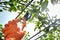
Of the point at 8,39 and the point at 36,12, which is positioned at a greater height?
the point at 8,39

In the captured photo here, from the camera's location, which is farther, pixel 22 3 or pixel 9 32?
pixel 22 3

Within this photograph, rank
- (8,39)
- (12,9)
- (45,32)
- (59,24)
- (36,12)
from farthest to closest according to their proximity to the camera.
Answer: (45,32) → (59,24) → (12,9) → (36,12) → (8,39)

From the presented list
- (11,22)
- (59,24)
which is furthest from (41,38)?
(11,22)

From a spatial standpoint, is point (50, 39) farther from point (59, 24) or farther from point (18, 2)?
point (18, 2)

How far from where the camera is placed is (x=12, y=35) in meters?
0.43

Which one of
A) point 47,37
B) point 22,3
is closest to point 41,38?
point 47,37

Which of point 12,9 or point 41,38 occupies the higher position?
point 12,9

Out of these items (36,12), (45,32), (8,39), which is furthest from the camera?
(45,32)

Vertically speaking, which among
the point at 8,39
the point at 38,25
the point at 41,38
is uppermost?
the point at 8,39

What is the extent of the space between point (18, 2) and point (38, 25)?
57 centimetres

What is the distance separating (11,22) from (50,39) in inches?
82.8

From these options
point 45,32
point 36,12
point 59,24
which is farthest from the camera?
point 45,32

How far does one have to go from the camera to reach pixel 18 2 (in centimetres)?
225

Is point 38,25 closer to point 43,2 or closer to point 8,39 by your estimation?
point 43,2
